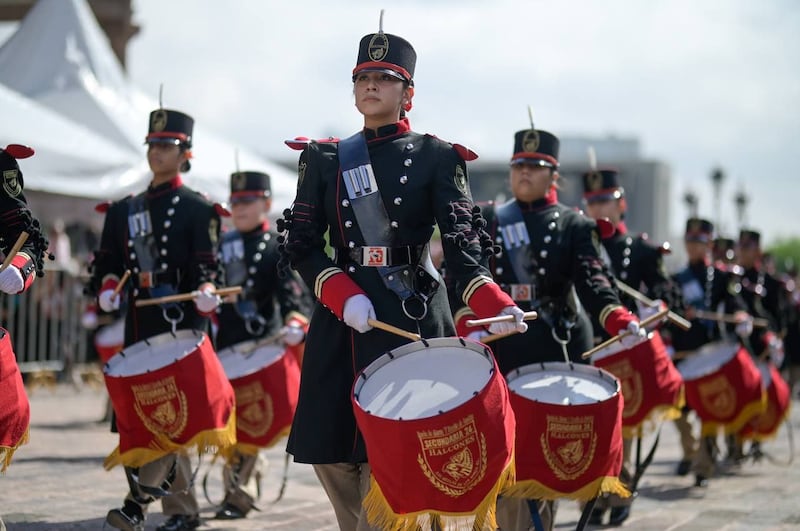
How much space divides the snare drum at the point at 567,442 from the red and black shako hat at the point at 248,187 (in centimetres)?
347

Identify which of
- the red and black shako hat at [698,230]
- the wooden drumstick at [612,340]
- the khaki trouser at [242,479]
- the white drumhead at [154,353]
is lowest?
the khaki trouser at [242,479]

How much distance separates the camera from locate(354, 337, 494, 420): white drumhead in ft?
14.4

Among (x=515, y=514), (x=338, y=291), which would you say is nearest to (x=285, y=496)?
(x=515, y=514)

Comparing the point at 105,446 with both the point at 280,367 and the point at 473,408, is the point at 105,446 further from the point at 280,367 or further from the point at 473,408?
the point at 473,408

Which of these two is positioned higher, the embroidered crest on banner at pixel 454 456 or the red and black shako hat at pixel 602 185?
the red and black shako hat at pixel 602 185

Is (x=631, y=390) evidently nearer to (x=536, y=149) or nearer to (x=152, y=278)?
(x=536, y=149)

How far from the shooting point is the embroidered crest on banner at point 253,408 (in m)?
7.86

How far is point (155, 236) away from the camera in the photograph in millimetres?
7215

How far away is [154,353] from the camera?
681cm

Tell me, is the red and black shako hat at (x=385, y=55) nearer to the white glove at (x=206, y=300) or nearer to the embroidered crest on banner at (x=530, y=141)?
the embroidered crest on banner at (x=530, y=141)

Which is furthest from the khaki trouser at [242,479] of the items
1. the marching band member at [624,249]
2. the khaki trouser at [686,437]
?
the khaki trouser at [686,437]

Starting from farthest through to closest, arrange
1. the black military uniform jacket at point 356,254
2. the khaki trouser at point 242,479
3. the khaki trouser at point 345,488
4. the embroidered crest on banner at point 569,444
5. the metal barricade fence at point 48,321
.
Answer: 1. the metal barricade fence at point 48,321
2. the khaki trouser at point 242,479
3. the embroidered crest on banner at point 569,444
4. the khaki trouser at point 345,488
5. the black military uniform jacket at point 356,254

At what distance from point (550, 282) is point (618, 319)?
1.30ft

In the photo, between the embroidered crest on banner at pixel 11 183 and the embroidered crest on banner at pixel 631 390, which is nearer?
the embroidered crest on banner at pixel 11 183
